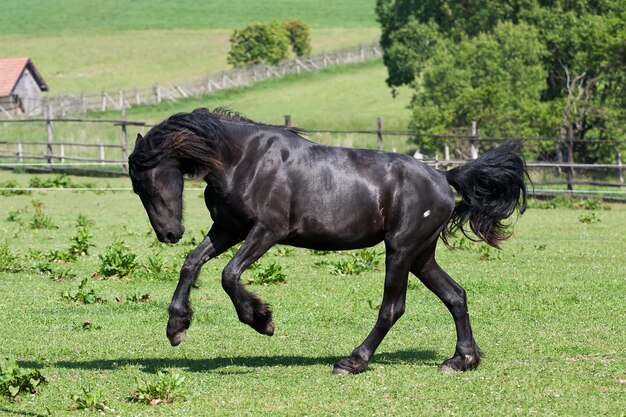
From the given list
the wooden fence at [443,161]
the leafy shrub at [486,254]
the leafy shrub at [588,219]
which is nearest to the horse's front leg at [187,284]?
the leafy shrub at [486,254]

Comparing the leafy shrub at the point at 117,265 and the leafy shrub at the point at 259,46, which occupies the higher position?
the leafy shrub at the point at 117,265

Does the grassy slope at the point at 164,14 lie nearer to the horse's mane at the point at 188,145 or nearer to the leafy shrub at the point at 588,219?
the leafy shrub at the point at 588,219

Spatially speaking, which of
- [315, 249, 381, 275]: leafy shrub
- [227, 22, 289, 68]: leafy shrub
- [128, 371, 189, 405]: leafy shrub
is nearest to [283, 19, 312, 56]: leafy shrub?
[227, 22, 289, 68]: leafy shrub

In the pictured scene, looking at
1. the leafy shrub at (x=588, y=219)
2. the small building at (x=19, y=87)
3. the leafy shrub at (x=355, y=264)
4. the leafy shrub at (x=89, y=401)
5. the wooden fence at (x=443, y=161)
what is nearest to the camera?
the leafy shrub at (x=89, y=401)

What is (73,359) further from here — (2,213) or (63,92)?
(63,92)

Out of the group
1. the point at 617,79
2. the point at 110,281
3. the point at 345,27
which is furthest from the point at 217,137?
the point at 345,27

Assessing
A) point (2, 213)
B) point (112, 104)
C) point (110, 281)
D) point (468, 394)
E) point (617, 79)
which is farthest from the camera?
point (112, 104)

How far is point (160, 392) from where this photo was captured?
7566mm

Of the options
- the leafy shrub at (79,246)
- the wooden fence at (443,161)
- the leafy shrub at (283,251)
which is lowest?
the wooden fence at (443,161)

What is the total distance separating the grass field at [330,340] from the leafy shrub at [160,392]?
0.24ft

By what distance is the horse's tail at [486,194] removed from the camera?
965cm

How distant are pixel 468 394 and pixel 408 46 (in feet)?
153

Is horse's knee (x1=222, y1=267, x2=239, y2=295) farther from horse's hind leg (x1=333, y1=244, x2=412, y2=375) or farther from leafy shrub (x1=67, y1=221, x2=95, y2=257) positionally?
leafy shrub (x1=67, y1=221, x2=95, y2=257)

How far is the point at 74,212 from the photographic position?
24.6 meters
